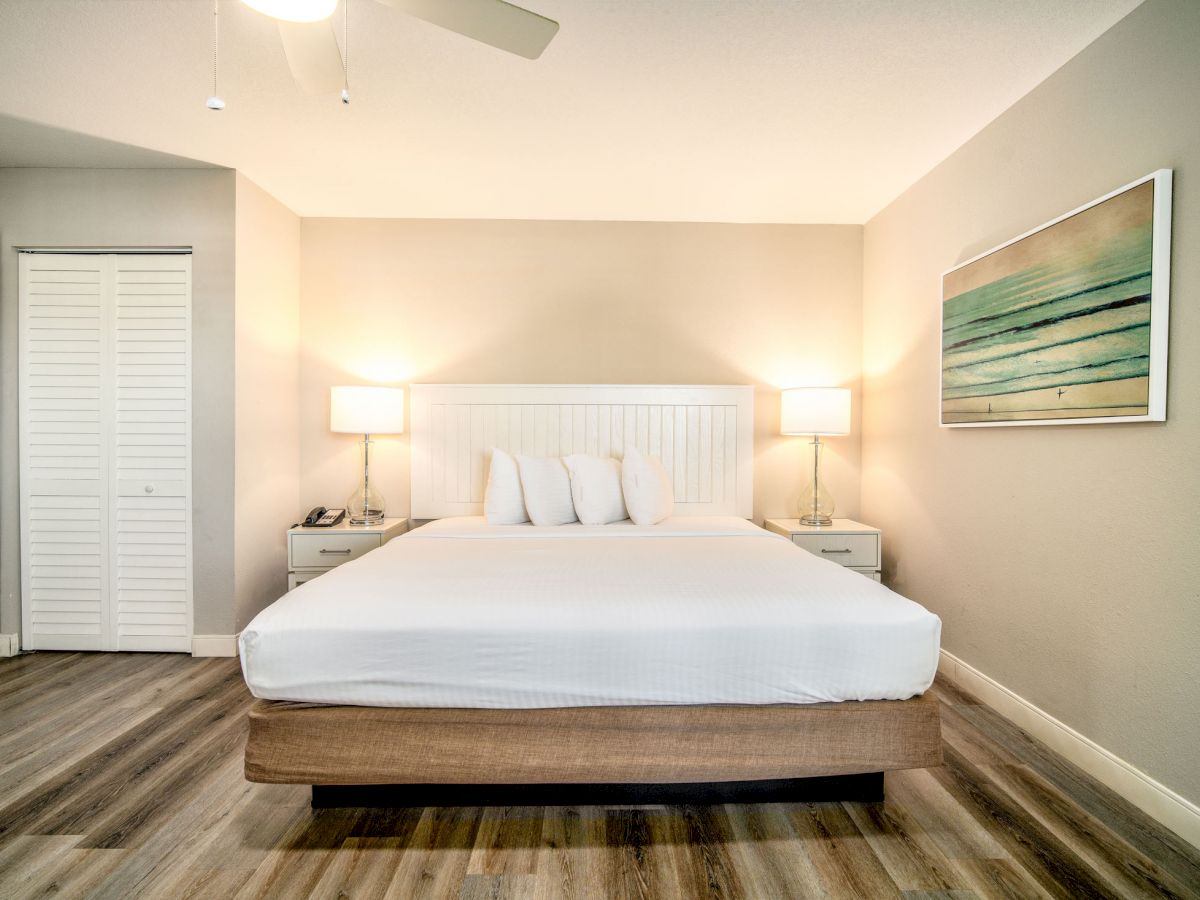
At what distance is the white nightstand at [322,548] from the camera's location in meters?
3.11

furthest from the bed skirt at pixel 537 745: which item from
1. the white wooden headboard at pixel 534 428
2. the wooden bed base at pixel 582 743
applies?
the white wooden headboard at pixel 534 428

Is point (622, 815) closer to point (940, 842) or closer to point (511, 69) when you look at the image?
point (940, 842)

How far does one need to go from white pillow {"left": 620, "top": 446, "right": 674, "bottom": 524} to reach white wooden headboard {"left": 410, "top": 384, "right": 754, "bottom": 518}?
0.36 m

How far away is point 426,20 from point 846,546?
9.73 feet

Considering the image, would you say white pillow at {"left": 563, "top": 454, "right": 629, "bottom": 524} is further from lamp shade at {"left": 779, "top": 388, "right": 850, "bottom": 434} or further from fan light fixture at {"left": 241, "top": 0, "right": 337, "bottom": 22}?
fan light fixture at {"left": 241, "top": 0, "right": 337, "bottom": 22}

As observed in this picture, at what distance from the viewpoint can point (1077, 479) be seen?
2.07 meters

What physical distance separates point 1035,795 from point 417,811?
1.96 metres

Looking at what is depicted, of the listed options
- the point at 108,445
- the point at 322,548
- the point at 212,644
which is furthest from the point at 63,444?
the point at 322,548

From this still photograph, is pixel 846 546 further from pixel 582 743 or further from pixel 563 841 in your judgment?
pixel 563 841

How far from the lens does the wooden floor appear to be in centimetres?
148

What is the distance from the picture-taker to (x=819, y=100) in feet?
7.65

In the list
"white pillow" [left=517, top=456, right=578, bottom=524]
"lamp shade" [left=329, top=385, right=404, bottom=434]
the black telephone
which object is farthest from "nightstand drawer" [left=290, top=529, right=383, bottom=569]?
"white pillow" [left=517, top=456, right=578, bottom=524]

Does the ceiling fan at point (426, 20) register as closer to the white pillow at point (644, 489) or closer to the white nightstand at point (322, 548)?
the white pillow at point (644, 489)

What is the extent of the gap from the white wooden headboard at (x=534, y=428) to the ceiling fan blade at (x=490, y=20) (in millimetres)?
2143
